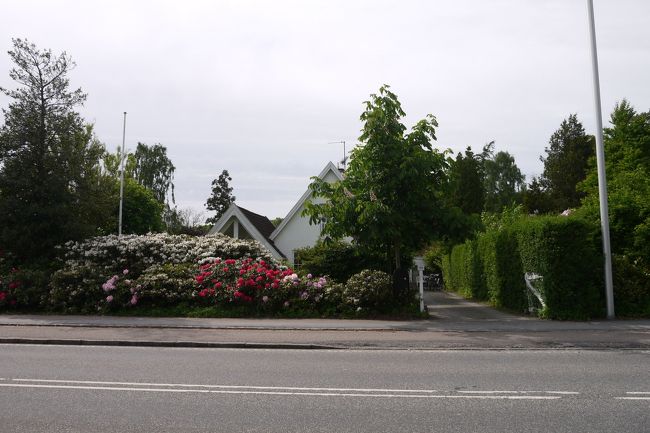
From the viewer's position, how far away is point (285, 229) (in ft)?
108

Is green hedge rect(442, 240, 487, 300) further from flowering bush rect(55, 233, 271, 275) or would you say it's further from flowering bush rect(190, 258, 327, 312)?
flowering bush rect(190, 258, 327, 312)

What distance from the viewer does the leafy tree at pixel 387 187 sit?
16031mm

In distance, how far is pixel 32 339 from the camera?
42.0ft

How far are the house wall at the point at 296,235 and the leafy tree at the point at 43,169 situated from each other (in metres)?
12.3

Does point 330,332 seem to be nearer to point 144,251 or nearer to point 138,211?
point 144,251

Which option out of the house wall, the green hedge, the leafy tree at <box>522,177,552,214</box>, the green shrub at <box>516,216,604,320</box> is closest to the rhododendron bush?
the green shrub at <box>516,216,604,320</box>

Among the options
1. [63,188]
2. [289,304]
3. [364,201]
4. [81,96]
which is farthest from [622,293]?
[81,96]

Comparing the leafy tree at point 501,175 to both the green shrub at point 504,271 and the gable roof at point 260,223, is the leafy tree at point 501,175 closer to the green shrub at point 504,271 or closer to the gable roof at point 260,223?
the gable roof at point 260,223

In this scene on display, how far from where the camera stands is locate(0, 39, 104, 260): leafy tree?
20688mm

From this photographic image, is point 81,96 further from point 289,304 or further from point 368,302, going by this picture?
point 368,302

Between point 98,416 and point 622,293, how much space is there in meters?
14.5

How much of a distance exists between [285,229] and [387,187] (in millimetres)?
17168

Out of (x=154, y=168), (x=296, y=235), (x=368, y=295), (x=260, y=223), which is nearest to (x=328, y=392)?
(x=368, y=295)

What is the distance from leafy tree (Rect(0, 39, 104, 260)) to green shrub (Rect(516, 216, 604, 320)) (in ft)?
54.8
